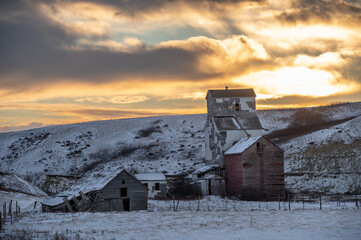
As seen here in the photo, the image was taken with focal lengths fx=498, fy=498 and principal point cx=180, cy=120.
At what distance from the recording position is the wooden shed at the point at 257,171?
2159 inches

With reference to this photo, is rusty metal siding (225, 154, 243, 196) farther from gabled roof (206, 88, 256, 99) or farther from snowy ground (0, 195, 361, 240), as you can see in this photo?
snowy ground (0, 195, 361, 240)

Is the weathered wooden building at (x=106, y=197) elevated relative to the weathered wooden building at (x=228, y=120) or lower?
lower

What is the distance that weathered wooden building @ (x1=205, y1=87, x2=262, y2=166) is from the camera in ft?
206

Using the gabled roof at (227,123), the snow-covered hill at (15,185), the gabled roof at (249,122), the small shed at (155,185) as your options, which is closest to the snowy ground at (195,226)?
the small shed at (155,185)

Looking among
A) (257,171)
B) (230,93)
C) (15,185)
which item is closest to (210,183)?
(257,171)

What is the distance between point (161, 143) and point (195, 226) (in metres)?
74.2

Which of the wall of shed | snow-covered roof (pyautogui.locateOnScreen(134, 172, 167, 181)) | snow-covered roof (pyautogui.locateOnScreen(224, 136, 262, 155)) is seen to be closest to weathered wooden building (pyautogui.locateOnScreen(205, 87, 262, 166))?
snow-covered roof (pyautogui.locateOnScreen(224, 136, 262, 155))

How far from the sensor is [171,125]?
119 m

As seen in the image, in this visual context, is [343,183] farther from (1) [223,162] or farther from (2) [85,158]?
(2) [85,158]

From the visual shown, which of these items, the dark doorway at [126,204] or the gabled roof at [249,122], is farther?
the gabled roof at [249,122]

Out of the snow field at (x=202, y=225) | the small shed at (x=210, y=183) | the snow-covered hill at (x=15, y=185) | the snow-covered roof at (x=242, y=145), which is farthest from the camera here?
the snow-covered hill at (x=15, y=185)

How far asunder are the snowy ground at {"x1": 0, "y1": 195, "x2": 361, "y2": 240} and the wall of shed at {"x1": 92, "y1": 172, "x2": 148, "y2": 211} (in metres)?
5.04

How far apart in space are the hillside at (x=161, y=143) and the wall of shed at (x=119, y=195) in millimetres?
25203

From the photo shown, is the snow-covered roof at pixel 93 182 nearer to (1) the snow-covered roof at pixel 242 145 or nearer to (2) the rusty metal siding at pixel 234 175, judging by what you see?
(2) the rusty metal siding at pixel 234 175
